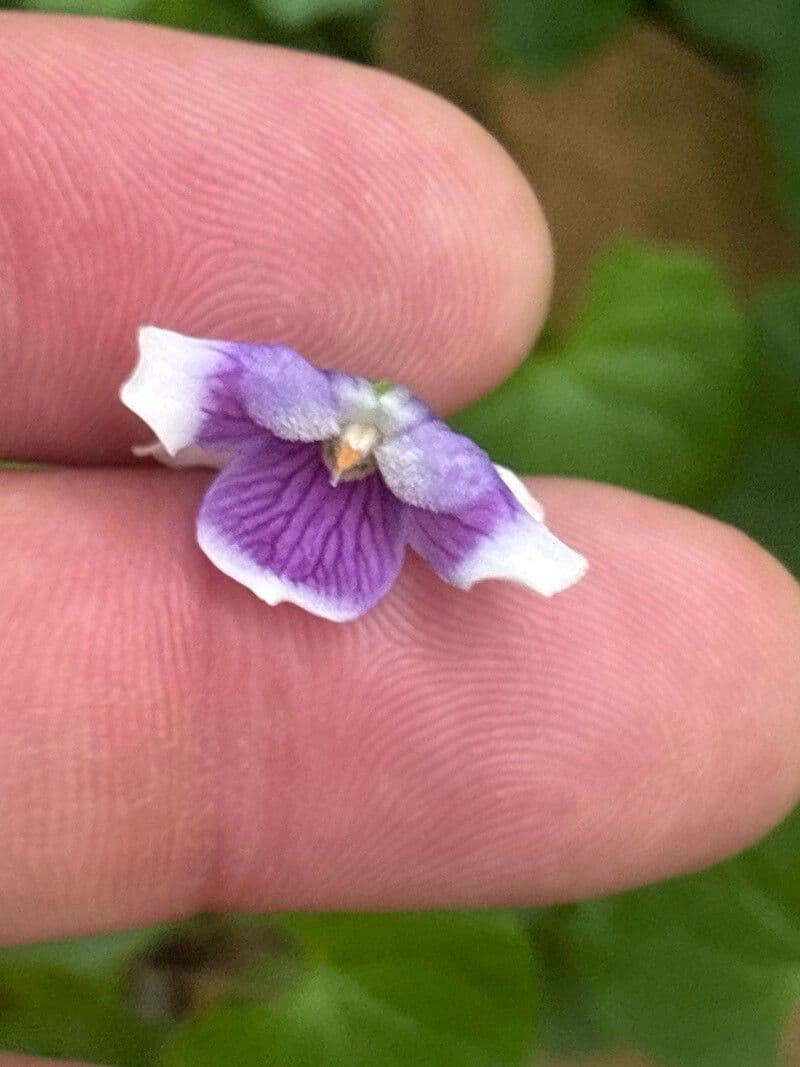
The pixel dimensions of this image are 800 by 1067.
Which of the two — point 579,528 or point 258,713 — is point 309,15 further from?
point 258,713

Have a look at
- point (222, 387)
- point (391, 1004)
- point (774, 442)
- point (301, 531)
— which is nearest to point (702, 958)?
point (391, 1004)

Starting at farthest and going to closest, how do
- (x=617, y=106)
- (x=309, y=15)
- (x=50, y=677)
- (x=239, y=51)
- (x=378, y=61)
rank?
(x=617, y=106), (x=378, y=61), (x=309, y=15), (x=239, y=51), (x=50, y=677)

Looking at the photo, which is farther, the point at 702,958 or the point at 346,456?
the point at 702,958

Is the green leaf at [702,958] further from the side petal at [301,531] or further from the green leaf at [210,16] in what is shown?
the green leaf at [210,16]

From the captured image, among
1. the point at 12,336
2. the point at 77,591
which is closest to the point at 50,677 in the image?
the point at 77,591

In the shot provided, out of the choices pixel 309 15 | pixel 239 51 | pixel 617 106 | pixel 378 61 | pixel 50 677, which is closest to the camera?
pixel 50 677

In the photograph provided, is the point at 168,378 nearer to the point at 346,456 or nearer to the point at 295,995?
the point at 346,456
